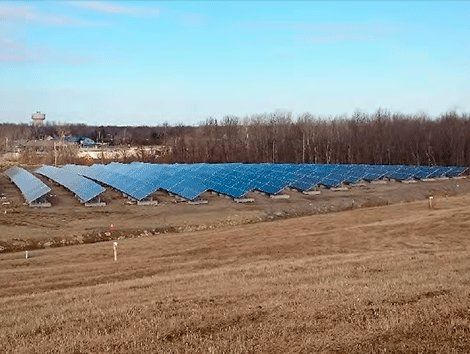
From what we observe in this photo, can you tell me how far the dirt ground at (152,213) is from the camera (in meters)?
31.8

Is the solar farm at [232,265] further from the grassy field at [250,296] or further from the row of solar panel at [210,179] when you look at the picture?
the row of solar panel at [210,179]

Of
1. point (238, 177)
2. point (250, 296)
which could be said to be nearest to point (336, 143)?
point (238, 177)

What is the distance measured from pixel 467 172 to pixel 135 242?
163ft

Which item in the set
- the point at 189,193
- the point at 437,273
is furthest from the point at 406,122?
the point at 437,273

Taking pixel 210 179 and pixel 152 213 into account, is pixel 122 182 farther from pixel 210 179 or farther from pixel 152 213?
pixel 152 213

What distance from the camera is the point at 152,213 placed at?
38.7m

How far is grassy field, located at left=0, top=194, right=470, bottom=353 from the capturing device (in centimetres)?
857

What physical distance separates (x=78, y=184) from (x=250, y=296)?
3942 cm

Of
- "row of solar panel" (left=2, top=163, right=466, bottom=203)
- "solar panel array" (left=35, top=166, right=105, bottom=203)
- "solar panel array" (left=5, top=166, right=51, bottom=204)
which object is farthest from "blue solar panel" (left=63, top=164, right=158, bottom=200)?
"solar panel array" (left=5, top=166, right=51, bottom=204)

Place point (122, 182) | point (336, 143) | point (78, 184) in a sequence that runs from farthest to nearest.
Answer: point (336, 143) < point (122, 182) < point (78, 184)

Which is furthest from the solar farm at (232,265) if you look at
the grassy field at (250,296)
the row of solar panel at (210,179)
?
the row of solar panel at (210,179)

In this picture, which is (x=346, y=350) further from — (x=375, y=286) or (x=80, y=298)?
(x=80, y=298)

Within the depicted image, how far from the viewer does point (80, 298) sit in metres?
14.2

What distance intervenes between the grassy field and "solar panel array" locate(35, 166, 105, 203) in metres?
15.5
